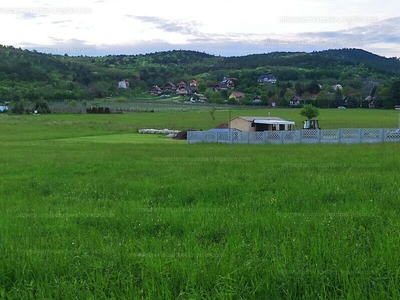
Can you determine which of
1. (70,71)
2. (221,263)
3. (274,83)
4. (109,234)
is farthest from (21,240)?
(70,71)

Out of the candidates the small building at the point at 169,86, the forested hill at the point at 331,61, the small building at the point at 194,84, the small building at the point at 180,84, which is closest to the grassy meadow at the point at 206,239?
the small building at the point at 194,84

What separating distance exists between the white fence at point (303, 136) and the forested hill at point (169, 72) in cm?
8961

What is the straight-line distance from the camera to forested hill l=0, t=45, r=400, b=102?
125 m

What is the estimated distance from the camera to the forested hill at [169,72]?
125319 millimetres

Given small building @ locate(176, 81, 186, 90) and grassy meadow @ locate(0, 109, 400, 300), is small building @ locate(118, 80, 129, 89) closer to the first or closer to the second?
small building @ locate(176, 81, 186, 90)

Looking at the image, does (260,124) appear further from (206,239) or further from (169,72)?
(169,72)

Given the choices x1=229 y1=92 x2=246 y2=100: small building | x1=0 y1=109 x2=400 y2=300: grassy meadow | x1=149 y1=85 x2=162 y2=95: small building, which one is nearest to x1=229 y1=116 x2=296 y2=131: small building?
x1=0 y1=109 x2=400 y2=300: grassy meadow

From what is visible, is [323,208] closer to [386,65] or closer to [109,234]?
[109,234]

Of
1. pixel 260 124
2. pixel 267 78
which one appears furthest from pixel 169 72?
pixel 260 124

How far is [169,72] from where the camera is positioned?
170 meters

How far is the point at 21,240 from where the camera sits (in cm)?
535

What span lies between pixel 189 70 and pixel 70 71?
49.1 m

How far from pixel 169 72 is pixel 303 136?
14441cm

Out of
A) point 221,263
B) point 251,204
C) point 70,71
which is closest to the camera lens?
point 221,263
